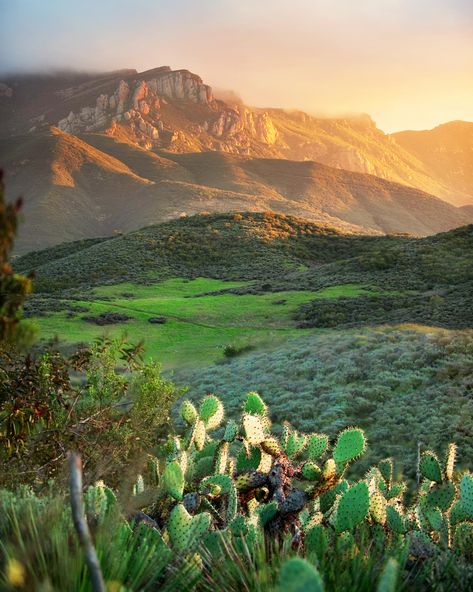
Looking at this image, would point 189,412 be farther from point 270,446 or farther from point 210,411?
point 270,446

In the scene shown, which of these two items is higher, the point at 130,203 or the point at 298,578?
the point at 130,203

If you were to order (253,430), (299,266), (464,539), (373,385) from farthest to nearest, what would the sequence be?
1. (299,266)
2. (373,385)
3. (253,430)
4. (464,539)

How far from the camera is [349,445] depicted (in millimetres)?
5414

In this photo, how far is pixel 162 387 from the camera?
11.9 m

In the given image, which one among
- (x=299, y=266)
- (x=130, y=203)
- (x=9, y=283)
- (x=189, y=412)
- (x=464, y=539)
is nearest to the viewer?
(x=9, y=283)

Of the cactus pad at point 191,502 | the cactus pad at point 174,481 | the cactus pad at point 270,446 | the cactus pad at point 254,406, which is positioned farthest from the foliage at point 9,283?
the cactus pad at point 254,406

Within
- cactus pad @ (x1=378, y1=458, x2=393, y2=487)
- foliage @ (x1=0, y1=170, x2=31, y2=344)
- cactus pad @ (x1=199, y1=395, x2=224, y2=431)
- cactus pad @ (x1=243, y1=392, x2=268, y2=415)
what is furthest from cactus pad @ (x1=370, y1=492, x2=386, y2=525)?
foliage @ (x1=0, y1=170, x2=31, y2=344)

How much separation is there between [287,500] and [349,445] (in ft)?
3.21

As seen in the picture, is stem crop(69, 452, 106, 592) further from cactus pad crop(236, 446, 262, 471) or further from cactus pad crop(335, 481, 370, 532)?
cactus pad crop(236, 446, 262, 471)

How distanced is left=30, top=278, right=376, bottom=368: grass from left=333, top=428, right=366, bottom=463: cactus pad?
65.2 feet

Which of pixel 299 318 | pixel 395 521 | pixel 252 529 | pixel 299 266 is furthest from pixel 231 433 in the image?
pixel 299 266

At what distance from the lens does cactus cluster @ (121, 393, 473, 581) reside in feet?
13.3

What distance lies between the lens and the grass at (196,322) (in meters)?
28.9

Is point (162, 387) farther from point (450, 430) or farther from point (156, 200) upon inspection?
point (156, 200)
